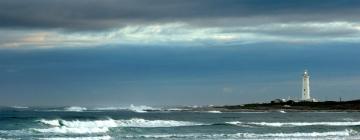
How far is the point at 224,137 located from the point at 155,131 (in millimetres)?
6346

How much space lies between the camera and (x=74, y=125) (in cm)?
4978

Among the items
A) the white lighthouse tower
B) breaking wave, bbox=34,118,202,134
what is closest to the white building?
the white lighthouse tower

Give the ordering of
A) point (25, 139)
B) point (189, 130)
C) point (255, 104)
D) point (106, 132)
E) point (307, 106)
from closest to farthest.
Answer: point (25, 139), point (106, 132), point (189, 130), point (307, 106), point (255, 104)

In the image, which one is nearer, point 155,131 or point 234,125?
point 155,131

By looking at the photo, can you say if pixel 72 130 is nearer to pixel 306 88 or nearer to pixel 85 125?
pixel 85 125

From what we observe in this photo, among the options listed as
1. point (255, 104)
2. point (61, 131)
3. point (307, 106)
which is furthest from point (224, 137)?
point (255, 104)

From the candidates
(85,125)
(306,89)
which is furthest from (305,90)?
(85,125)

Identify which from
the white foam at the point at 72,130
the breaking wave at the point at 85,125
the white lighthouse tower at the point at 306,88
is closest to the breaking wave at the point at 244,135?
the white foam at the point at 72,130

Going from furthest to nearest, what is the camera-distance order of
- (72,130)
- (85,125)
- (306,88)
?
(306,88) < (85,125) < (72,130)

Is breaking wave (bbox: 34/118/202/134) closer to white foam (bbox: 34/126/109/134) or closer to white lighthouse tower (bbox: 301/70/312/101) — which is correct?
white foam (bbox: 34/126/109/134)

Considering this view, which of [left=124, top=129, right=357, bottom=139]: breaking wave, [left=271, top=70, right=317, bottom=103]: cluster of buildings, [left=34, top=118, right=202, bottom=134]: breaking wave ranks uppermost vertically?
[left=271, top=70, right=317, bottom=103]: cluster of buildings

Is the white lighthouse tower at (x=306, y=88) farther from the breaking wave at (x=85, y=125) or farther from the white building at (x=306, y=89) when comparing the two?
Result: the breaking wave at (x=85, y=125)

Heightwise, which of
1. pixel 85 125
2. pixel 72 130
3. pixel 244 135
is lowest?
pixel 244 135

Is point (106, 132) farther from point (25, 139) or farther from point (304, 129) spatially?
point (304, 129)
